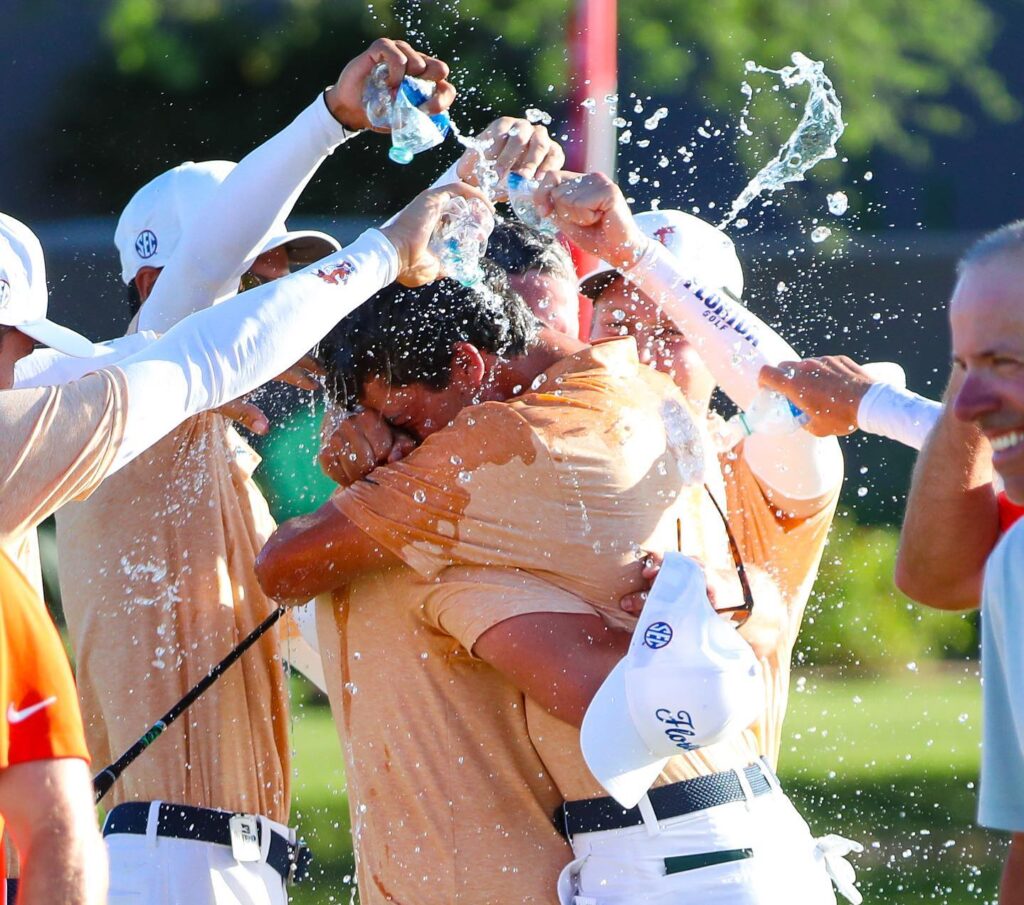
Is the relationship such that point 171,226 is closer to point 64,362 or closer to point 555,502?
point 64,362

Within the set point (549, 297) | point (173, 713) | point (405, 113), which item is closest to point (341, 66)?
point (405, 113)

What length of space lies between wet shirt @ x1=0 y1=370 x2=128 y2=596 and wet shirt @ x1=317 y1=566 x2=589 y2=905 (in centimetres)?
67

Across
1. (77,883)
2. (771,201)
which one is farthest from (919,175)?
(77,883)

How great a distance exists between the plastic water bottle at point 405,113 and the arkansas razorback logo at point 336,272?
47 cm

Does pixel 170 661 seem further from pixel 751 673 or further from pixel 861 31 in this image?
pixel 861 31

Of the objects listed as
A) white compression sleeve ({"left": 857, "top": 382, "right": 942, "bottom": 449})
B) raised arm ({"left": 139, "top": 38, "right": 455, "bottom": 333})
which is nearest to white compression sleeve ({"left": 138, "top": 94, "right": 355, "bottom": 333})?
raised arm ({"left": 139, "top": 38, "right": 455, "bottom": 333})

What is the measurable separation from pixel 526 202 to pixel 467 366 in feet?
1.59

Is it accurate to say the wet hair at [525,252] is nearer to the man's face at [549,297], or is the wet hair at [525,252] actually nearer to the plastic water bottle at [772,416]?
the man's face at [549,297]

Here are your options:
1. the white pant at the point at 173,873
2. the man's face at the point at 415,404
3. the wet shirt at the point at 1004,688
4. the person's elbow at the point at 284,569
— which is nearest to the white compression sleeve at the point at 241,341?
the man's face at the point at 415,404

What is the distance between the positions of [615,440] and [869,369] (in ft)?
2.30

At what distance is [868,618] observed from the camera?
13.4 m

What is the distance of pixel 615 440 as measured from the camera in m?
3.04

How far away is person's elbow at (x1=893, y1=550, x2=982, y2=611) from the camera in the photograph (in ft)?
8.84

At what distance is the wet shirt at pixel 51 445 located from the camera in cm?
249
